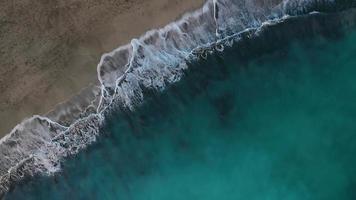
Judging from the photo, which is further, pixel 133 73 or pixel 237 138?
pixel 237 138

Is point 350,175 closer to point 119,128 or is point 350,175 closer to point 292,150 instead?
point 292,150

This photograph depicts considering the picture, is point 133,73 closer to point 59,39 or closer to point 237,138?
point 59,39

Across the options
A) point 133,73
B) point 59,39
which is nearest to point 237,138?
point 133,73

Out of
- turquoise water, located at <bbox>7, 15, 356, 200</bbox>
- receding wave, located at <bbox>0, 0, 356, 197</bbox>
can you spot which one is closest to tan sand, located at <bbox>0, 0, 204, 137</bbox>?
receding wave, located at <bbox>0, 0, 356, 197</bbox>

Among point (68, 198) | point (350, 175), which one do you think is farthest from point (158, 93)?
point (350, 175)

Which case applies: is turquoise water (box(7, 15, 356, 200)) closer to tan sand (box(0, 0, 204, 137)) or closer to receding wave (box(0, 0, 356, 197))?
receding wave (box(0, 0, 356, 197))

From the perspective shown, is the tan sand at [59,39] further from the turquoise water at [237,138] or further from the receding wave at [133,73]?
the turquoise water at [237,138]
